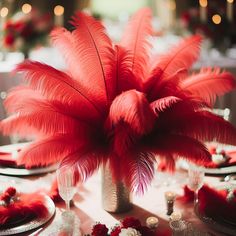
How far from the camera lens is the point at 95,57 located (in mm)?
1077

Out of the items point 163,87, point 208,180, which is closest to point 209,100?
point 163,87

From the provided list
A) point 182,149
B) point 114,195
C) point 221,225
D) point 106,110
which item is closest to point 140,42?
point 106,110

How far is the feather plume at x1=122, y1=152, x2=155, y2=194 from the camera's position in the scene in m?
0.97

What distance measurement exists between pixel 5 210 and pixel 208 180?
2.09 ft

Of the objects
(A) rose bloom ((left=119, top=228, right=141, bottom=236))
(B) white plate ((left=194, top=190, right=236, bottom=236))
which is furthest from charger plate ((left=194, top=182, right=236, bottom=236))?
(A) rose bloom ((left=119, top=228, right=141, bottom=236))

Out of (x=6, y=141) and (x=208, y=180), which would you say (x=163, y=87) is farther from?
(x=6, y=141)

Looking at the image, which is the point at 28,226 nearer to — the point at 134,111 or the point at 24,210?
the point at 24,210

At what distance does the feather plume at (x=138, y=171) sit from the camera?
97cm

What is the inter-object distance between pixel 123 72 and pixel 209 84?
0.25 meters

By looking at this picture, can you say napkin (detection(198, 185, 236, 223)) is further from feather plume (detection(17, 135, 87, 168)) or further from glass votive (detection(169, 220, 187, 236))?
feather plume (detection(17, 135, 87, 168))

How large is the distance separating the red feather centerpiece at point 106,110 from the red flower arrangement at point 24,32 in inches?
54.8

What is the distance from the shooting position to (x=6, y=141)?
2.34m

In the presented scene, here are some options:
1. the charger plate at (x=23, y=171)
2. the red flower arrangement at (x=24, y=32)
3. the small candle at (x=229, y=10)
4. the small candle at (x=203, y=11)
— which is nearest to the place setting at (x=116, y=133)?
the charger plate at (x=23, y=171)

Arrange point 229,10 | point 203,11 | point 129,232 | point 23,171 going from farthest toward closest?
point 229,10 < point 203,11 < point 23,171 < point 129,232
